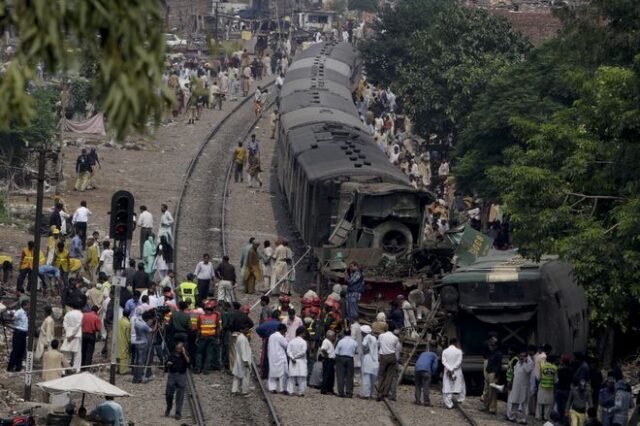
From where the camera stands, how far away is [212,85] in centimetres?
6088

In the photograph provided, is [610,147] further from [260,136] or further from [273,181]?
[260,136]

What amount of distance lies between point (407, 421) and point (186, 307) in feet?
11.8

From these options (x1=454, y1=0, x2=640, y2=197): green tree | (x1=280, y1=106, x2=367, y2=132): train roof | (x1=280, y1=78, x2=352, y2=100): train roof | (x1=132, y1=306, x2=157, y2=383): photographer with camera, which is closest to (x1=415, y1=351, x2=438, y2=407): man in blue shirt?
(x1=132, y1=306, x2=157, y2=383): photographer with camera

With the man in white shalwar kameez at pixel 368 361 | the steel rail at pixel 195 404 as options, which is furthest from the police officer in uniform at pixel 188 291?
the man in white shalwar kameez at pixel 368 361

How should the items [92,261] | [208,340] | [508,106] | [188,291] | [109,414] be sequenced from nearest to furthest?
[109,414]
[208,340]
[188,291]
[92,261]
[508,106]

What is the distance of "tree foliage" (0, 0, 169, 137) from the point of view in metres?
9.09

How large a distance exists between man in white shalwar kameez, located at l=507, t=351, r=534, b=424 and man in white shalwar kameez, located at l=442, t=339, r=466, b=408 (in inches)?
27.9

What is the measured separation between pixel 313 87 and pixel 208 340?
23.4 m

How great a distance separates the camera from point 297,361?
23.3m

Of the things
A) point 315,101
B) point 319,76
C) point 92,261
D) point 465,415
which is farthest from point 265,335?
point 319,76

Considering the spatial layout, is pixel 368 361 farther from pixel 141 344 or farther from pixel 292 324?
pixel 141 344

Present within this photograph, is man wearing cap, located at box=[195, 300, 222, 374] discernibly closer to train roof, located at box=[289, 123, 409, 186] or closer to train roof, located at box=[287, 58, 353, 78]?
train roof, located at box=[289, 123, 409, 186]

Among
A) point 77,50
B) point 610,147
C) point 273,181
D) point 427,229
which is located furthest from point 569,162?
point 273,181

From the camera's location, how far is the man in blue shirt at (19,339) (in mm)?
23250
